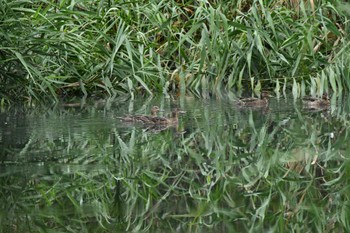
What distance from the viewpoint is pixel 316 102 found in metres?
8.09

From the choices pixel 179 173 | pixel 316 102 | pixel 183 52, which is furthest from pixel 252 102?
pixel 179 173

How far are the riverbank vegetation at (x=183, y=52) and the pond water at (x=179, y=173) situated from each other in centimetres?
105

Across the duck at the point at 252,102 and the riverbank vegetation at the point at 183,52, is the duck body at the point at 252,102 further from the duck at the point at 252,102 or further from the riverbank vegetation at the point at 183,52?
the riverbank vegetation at the point at 183,52

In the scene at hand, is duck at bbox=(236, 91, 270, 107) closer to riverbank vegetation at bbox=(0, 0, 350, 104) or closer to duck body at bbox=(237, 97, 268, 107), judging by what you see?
duck body at bbox=(237, 97, 268, 107)

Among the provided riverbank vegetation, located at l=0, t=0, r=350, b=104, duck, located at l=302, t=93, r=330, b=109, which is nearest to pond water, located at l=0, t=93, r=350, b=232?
duck, located at l=302, t=93, r=330, b=109

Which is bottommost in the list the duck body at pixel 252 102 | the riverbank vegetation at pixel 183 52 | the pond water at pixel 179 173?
the pond water at pixel 179 173

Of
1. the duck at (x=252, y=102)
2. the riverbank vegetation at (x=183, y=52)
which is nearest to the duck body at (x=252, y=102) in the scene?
the duck at (x=252, y=102)

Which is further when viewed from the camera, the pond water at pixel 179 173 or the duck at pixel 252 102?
the duck at pixel 252 102

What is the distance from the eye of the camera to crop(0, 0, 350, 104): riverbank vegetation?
855 cm

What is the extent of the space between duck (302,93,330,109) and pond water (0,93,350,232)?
1.31ft

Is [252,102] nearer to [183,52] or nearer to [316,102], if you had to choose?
[316,102]

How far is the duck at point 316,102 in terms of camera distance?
8.02 meters

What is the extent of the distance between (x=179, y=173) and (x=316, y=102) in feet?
11.7

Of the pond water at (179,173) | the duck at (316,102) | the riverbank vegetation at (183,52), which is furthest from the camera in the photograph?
the riverbank vegetation at (183,52)
